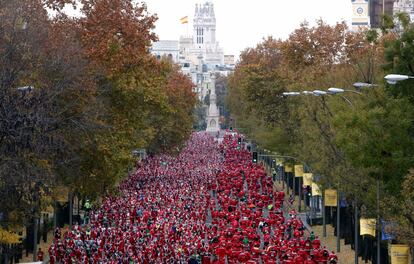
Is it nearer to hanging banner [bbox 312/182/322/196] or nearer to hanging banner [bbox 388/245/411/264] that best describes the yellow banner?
hanging banner [bbox 312/182/322/196]

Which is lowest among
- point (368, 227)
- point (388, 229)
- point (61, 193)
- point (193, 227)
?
point (193, 227)

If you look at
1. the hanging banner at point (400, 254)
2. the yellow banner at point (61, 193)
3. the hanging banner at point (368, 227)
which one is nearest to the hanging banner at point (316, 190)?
the yellow banner at point (61, 193)

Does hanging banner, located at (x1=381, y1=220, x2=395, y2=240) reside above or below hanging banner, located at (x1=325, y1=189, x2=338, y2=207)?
above

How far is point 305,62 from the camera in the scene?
8462 centimetres

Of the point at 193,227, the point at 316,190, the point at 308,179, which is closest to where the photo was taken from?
the point at 316,190

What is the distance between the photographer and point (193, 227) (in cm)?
5984

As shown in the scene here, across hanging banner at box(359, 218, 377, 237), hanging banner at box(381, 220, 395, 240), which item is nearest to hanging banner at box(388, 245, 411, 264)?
hanging banner at box(381, 220, 395, 240)

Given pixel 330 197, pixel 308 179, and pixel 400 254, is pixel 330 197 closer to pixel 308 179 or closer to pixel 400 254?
pixel 308 179

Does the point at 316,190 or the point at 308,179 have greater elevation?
the point at 308,179

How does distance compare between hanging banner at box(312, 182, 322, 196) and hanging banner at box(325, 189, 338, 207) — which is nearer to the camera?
hanging banner at box(325, 189, 338, 207)

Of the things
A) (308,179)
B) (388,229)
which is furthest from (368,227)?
(308,179)

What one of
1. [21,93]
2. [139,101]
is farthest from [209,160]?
[21,93]

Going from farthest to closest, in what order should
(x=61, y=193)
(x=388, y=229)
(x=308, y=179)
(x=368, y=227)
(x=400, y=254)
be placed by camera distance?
(x=308, y=179) < (x=61, y=193) < (x=368, y=227) < (x=400, y=254) < (x=388, y=229)

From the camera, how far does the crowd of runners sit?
50.0 metres
